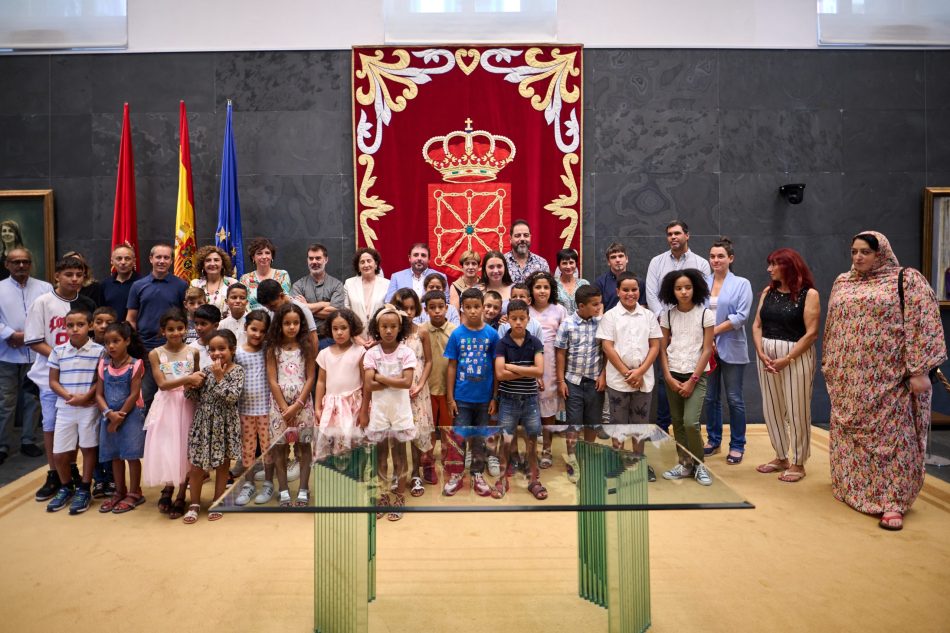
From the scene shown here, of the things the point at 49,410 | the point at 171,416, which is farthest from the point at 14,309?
the point at 171,416

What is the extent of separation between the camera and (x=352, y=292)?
17.3ft

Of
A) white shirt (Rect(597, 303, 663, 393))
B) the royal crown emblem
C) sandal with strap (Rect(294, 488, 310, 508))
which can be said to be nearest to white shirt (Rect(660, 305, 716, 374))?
white shirt (Rect(597, 303, 663, 393))

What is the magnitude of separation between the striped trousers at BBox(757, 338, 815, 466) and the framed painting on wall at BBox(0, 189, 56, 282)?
6544 mm

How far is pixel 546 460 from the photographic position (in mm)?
2463

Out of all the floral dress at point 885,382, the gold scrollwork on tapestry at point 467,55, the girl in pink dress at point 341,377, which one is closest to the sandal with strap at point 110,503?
the girl in pink dress at point 341,377

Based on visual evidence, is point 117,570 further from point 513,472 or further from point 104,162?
point 104,162

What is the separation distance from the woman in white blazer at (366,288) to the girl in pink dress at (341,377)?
118cm

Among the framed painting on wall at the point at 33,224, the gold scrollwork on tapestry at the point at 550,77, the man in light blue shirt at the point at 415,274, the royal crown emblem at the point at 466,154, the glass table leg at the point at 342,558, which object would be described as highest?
the gold scrollwork on tapestry at the point at 550,77

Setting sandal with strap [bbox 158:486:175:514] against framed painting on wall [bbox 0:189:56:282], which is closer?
sandal with strap [bbox 158:486:175:514]

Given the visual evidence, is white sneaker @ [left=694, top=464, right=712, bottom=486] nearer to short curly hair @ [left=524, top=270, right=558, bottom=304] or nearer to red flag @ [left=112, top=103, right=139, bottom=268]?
short curly hair @ [left=524, top=270, right=558, bottom=304]

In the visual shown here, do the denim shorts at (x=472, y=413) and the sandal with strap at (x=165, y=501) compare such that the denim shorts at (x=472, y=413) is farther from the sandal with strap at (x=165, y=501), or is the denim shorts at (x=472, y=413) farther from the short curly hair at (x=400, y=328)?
the sandal with strap at (x=165, y=501)

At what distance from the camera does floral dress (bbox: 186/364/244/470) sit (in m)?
3.78

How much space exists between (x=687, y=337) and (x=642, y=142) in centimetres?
288

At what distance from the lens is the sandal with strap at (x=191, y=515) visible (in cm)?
374
